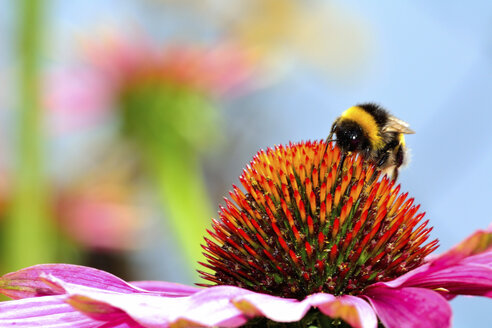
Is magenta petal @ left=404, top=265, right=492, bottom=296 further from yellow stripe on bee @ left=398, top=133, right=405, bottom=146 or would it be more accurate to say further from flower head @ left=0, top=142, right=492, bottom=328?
yellow stripe on bee @ left=398, top=133, right=405, bottom=146

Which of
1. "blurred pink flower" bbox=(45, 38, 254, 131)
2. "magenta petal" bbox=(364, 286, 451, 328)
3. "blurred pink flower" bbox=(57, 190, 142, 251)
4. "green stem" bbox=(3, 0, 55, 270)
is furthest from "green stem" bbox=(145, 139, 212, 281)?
"magenta petal" bbox=(364, 286, 451, 328)

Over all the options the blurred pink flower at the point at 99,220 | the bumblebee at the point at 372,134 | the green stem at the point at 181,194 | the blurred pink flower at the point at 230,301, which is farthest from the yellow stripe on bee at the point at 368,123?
the blurred pink flower at the point at 99,220

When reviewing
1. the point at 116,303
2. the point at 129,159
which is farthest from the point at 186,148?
the point at 116,303

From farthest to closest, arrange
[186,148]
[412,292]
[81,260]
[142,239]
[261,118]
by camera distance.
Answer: [261,118] < [142,239] < [81,260] < [186,148] < [412,292]

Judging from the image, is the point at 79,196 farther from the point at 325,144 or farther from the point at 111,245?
the point at 325,144

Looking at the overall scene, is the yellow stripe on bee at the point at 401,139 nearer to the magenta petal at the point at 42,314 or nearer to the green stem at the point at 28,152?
the magenta petal at the point at 42,314
